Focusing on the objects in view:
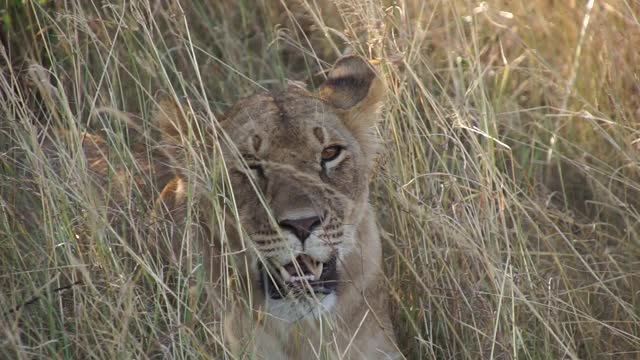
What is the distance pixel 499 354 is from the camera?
3.69 metres

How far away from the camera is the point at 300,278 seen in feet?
11.2

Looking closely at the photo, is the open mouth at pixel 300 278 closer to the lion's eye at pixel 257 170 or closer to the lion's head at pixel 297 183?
the lion's head at pixel 297 183

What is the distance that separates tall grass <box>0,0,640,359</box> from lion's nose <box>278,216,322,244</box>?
0.29 meters

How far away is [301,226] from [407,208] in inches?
29.0

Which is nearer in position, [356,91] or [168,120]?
[168,120]

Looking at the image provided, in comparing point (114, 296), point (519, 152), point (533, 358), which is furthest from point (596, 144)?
point (114, 296)

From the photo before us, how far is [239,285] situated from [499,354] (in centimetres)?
93

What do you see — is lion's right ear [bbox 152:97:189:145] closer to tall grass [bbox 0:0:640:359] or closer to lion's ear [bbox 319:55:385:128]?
tall grass [bbox 0:0:640:359]

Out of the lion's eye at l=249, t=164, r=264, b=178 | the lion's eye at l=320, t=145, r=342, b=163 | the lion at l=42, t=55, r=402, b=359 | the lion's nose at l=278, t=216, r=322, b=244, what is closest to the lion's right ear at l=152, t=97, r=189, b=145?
the lion at l=42, t=55, r=402, b=359

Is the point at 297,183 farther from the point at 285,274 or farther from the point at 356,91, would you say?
the point at 356,91

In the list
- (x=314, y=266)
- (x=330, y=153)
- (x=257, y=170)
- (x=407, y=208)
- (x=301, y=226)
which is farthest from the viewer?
(x=407, y=208)

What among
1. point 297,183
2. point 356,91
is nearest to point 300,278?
point 297,183

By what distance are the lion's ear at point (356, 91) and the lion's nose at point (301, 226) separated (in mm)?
671

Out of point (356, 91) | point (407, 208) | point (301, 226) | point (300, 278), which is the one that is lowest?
point (407, 208)
